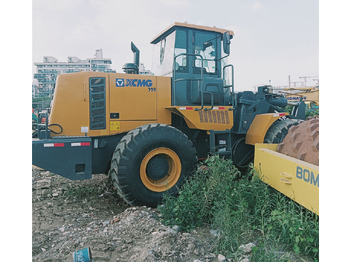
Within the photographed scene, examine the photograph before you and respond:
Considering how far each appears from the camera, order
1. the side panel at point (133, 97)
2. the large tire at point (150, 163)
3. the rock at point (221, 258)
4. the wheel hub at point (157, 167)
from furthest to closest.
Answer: the side panel at point (133, 97), the wheel hub at point (157, 167), the large tire at point (150, 163), the rock at point (221, 258)

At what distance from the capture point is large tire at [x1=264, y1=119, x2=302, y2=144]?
517 centimetres

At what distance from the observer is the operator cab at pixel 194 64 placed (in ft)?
16.6

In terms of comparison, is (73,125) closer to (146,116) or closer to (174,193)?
(146,116)

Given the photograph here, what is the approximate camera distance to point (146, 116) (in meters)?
4.82

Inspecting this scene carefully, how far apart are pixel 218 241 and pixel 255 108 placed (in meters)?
3.31

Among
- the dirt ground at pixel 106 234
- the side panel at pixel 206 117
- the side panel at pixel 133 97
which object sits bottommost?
the dirt ground at pixel 106 234

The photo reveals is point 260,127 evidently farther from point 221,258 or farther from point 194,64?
point 221,258

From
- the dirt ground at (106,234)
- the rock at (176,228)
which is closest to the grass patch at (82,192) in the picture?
the dirt ground at (106,234)

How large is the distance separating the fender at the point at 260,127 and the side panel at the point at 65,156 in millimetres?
2958

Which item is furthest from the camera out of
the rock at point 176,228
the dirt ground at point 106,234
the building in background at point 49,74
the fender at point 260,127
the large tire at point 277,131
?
the fender at point 260,127

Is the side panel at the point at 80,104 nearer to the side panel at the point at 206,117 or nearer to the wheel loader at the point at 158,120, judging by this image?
the wheel loader at the point at 158,120

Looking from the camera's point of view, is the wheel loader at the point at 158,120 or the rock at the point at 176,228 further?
the wheel loader at the point at 158,120

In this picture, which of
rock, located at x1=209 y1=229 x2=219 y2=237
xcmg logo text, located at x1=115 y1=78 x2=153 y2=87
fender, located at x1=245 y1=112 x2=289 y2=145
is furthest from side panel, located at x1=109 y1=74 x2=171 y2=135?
rock, located at x1=209 y1=229 x2=219 y2=237

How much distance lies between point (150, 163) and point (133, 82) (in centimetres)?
137
